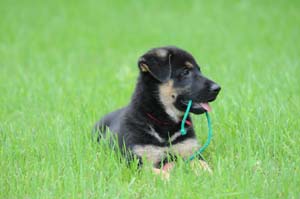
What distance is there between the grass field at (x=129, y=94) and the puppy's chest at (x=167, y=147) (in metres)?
0.22

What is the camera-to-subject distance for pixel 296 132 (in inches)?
220

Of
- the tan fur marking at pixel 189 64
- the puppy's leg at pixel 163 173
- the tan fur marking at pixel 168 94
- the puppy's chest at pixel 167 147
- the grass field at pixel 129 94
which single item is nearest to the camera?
the grass field at pixel 129 94

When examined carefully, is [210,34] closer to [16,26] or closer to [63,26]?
[63,26]

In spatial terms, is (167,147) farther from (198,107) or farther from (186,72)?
(186,72)

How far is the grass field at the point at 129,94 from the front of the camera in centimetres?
475

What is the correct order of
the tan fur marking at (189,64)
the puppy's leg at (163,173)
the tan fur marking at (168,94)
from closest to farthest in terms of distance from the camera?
the puppy's leg at (163,173), the tan fur marking at (168,94), the tan fur marking at (189,64)

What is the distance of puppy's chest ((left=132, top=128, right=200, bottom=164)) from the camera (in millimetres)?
5465

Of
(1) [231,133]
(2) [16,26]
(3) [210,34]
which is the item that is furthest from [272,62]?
(2) [16,26]

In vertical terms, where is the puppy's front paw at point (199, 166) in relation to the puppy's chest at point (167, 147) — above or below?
above

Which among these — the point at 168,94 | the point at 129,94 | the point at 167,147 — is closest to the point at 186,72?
the point at 168,94

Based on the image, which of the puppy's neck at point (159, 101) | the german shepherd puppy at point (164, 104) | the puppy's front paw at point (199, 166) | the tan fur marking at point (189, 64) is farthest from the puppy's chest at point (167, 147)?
the tan fur marking at point (189, 64)

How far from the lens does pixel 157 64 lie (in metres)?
5.64

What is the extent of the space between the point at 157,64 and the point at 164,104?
1.28 feet

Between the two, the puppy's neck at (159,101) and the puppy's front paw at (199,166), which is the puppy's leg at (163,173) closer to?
the puppy's front paw at (199,166)
